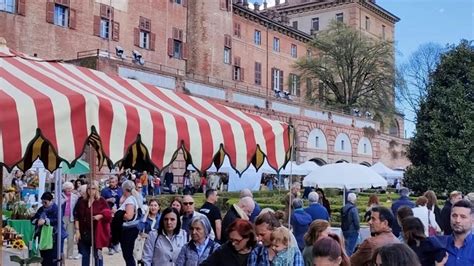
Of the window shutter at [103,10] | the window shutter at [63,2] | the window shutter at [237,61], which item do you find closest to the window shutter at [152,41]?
the window shutter at [103,10]

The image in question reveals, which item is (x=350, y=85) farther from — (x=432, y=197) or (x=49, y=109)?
(x=49, y=109)

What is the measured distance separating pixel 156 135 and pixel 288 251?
1.47m

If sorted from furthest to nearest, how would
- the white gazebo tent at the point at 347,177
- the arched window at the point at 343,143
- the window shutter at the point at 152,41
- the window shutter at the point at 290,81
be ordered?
the window shutter at the point at 290,81 → the arched window at the point at 343,143 → the window shutter at the point at 152,41 → the white gazebo tent at the point at 347,177

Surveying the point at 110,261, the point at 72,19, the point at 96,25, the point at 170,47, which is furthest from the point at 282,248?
the point at 170,47

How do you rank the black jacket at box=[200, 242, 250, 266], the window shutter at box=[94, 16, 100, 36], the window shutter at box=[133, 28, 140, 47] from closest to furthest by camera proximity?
1. the black jacket at box=[200, 242, 250, 266]
2. the window shutter at box=[94, 16, 100, 36]
3. the window shutter at box=[133, 28, 140, 47]

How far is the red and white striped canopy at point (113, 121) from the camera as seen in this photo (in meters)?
3.81

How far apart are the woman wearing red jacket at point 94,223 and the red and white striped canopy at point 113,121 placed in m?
4.39

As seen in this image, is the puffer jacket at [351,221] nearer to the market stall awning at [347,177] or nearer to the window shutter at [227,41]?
the market stall awning at [347,177]

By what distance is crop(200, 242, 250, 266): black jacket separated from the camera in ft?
16.0

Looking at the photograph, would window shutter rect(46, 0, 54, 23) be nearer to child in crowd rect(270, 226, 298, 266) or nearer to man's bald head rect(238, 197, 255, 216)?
man's bald head rect(238, 197, 255, 216)

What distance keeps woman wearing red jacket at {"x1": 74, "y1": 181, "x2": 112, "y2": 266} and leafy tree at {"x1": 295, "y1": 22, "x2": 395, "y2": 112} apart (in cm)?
4329

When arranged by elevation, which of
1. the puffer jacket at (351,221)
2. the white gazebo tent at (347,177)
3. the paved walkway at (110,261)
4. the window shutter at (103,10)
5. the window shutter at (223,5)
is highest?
the window shutter at (223,5)

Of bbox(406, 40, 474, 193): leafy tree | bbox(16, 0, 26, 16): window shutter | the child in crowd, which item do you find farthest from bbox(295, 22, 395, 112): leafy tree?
the child in crowd

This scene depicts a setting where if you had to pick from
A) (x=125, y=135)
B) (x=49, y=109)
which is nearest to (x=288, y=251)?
(x=125, y=135)
